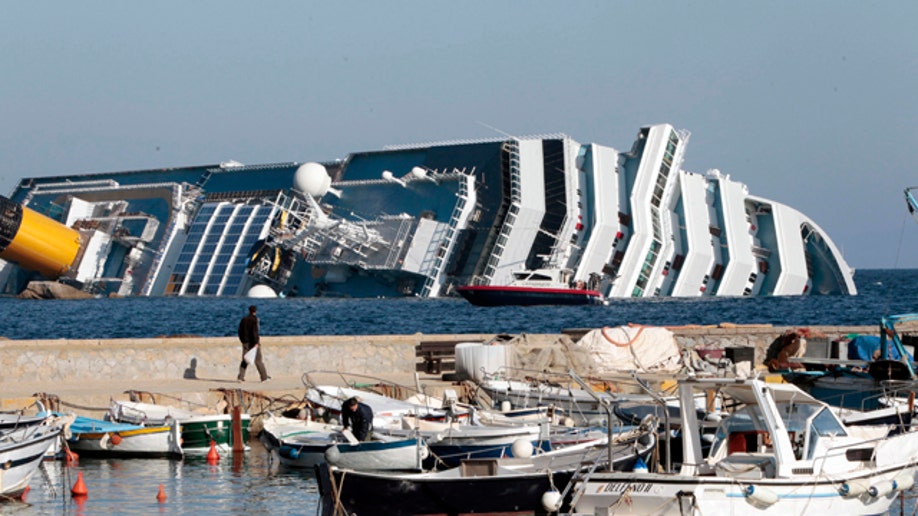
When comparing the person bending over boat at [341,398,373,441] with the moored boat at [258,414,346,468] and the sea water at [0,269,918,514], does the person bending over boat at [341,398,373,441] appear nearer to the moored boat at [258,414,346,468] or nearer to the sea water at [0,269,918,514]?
the sea water at [0,269,918,514]

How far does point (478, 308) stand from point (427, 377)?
149 feet

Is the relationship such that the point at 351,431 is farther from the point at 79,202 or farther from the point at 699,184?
the point at 79,202

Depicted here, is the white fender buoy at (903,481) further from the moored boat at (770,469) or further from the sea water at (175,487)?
the sea water at (175,487)

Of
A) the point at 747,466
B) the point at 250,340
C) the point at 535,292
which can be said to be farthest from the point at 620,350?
the point at 535,292

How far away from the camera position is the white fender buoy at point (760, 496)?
40.2ft

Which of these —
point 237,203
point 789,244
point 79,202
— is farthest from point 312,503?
point 79,202

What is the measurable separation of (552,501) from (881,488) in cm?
334

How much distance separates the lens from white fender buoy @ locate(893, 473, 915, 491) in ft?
44.4

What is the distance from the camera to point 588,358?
24.9 m

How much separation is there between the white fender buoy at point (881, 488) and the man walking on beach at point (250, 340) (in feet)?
41.5

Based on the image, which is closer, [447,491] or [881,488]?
[447,491]

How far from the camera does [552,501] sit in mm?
12461

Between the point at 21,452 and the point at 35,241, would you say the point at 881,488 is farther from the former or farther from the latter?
the point at 35,241

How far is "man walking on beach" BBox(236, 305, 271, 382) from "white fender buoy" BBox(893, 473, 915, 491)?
1256cm
